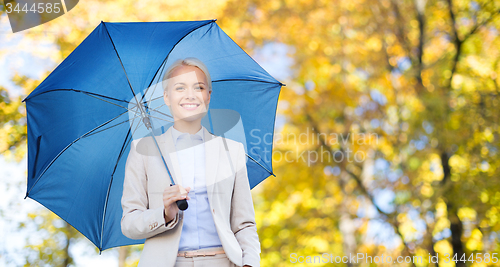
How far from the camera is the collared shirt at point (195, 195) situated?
165cm

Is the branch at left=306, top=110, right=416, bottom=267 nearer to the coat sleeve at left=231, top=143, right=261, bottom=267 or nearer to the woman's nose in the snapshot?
the coat sleeve at left=231, top=143, right=261, bottom=267

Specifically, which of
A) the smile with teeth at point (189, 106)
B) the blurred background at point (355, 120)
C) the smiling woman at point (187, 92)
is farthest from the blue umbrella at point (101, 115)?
the blurred background at point (355, 120)

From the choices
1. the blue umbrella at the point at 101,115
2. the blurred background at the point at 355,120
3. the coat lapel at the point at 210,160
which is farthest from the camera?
the blurred background at the point at 355,120

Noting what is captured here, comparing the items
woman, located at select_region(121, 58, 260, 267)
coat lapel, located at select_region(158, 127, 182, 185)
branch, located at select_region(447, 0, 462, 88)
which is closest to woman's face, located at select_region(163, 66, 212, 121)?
woman, located at select_region(121, 58, 260, 267)

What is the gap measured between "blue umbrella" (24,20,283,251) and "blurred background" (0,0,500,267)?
14.8 ft

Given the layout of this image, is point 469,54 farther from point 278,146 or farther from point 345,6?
point 278,146

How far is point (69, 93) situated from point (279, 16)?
6064 mm

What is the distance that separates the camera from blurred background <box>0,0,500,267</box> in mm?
5828

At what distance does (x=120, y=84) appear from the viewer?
2057 mm

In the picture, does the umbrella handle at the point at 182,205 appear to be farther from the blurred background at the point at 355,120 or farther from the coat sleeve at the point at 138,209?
the blurred background at the point at 355,120

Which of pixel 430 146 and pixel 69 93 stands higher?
pixel 430 146

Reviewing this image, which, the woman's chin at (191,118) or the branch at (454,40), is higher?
the branch at (454,40)

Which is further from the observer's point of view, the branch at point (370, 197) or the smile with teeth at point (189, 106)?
the branch at point (370, 197)

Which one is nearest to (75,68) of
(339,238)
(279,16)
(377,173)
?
(377,173)
